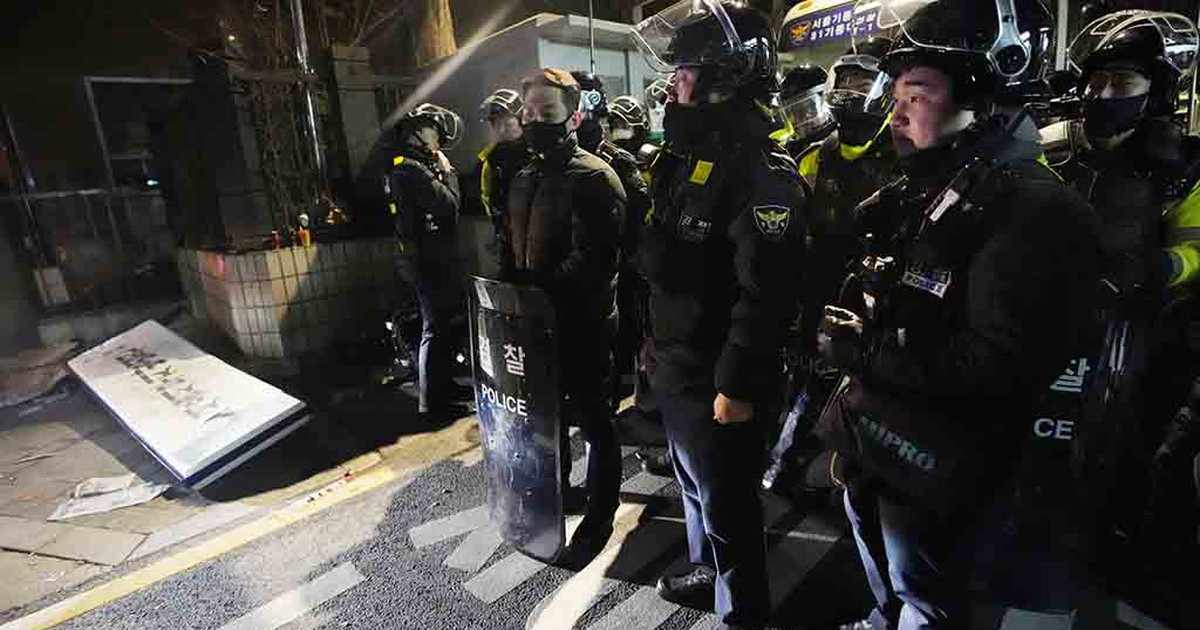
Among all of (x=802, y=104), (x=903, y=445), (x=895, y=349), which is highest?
(x=802, y=104)

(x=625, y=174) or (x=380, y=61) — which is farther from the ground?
(x=380, y=61)

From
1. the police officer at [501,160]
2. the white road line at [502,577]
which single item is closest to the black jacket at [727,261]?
the white road line at [502,577]

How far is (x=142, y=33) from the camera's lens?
25.7 ft

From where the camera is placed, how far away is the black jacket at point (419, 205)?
4.56 meters

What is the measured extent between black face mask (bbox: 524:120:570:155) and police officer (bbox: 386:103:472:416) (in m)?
1.88

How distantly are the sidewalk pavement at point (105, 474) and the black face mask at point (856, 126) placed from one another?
130 inches

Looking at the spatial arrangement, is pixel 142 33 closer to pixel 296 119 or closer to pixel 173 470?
pixel 296 119

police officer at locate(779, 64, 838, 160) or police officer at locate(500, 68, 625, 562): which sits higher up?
police officer at locate(779, 64, 838, 160)

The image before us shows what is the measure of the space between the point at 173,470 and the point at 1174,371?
5247 millimetres

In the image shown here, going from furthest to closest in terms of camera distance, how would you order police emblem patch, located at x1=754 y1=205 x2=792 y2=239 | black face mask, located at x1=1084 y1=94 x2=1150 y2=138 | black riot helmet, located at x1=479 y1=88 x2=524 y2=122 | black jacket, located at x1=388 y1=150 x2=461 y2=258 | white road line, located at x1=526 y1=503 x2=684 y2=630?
black jacket, located at x1=388 y1=150 x2=461 y2=258, black riot helmet, located at x1=479 y1=88 x2=524 y2=122, white road line, located at x1=526 y1=503 x2=684 y2=630, black face mask, located at x1=1084 y1=94 x2=1150 y2=138, police emblem patch, located at x1=754 y1=205 x2=792 y2=239

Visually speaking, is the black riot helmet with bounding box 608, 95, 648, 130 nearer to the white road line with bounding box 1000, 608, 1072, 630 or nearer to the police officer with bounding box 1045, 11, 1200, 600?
the police officer with bounding box 1045, 11, 1200, 600

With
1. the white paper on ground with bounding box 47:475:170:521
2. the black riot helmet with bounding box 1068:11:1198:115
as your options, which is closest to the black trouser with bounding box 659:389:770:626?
the black riot helmet with bounding box 1068:11:1198:115

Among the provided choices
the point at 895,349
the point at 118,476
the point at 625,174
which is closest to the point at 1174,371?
the point at 895,349

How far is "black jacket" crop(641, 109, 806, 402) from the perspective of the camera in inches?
77.6
